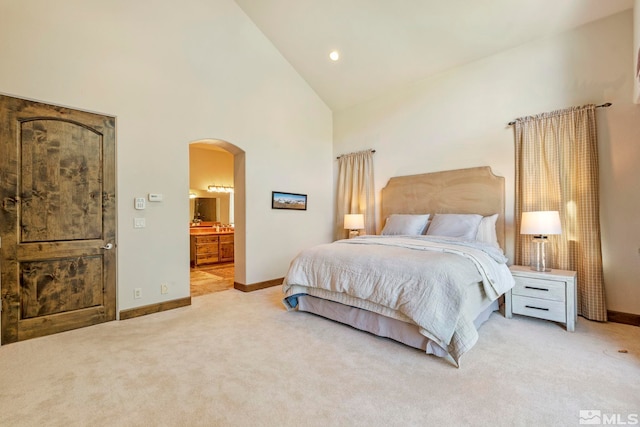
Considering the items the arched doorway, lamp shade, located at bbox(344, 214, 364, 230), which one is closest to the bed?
lamp shade, located at bbox(344, 214, 364, 230)

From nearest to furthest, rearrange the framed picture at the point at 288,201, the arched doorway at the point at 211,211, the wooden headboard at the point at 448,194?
the wooden headboard at the point at 448,194 < the framed picture at the point at 288,201 < the arched doorway at the point at 211,211

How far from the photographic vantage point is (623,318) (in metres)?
2.99

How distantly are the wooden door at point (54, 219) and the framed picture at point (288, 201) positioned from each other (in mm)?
2184

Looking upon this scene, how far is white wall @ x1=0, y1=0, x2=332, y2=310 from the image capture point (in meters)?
2.81

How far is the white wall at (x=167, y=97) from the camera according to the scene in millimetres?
2814

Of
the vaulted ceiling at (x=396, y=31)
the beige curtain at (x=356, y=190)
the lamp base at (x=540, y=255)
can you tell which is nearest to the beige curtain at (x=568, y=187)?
the lamp base at (x=540, y=255)

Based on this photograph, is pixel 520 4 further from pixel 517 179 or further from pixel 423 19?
pixel 517 179

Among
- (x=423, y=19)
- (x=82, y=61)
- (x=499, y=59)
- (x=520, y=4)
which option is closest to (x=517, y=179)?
(x=499, y=59)

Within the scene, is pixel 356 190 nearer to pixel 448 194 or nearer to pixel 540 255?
pixel 448 194

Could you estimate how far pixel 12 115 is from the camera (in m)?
2.62

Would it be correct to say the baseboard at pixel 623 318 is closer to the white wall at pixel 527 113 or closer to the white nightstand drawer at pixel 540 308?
the white wall at pixel 527 113

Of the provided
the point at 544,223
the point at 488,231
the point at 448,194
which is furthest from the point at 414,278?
the point at 448,194

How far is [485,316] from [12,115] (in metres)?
4.85

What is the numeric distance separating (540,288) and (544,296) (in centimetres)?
8
